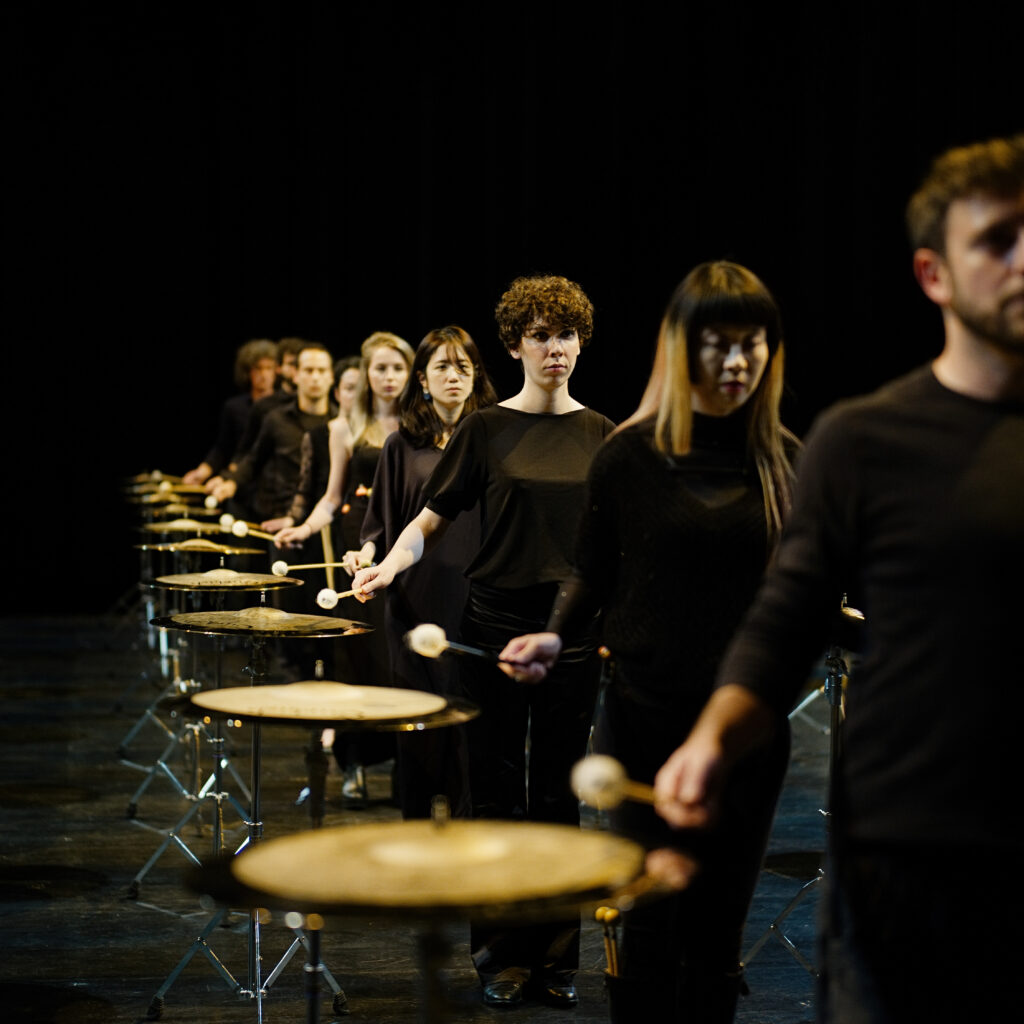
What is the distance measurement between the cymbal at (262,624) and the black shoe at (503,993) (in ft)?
3.24

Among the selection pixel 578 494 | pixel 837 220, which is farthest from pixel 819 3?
pixel 578 494

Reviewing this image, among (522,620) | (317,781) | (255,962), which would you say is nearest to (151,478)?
(255,962)

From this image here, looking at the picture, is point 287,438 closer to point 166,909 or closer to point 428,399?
point 428,399

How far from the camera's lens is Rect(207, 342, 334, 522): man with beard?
7.27 metres

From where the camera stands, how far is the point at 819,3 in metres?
7.84

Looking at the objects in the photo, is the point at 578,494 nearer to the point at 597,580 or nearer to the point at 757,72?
the point at 597,580

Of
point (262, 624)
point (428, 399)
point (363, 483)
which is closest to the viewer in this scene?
point (262, 624)

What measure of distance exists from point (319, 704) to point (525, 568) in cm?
131

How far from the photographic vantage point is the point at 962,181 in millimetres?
1709

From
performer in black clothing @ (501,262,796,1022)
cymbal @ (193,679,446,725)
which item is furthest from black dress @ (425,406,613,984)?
cymbal @ (193,679,446,725)

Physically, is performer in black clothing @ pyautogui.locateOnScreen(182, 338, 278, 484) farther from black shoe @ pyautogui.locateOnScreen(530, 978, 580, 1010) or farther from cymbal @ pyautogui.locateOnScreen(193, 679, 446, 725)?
cymbal @ pyautogui.locateOnScreen(193, 679, 446, 725)

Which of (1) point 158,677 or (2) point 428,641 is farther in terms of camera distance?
(1) point 158,677

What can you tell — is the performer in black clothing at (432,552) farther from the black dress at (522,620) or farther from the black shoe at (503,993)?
the black shoe at (503,993)

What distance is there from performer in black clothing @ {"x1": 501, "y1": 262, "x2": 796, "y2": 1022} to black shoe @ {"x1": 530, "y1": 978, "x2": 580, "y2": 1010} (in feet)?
3.60
